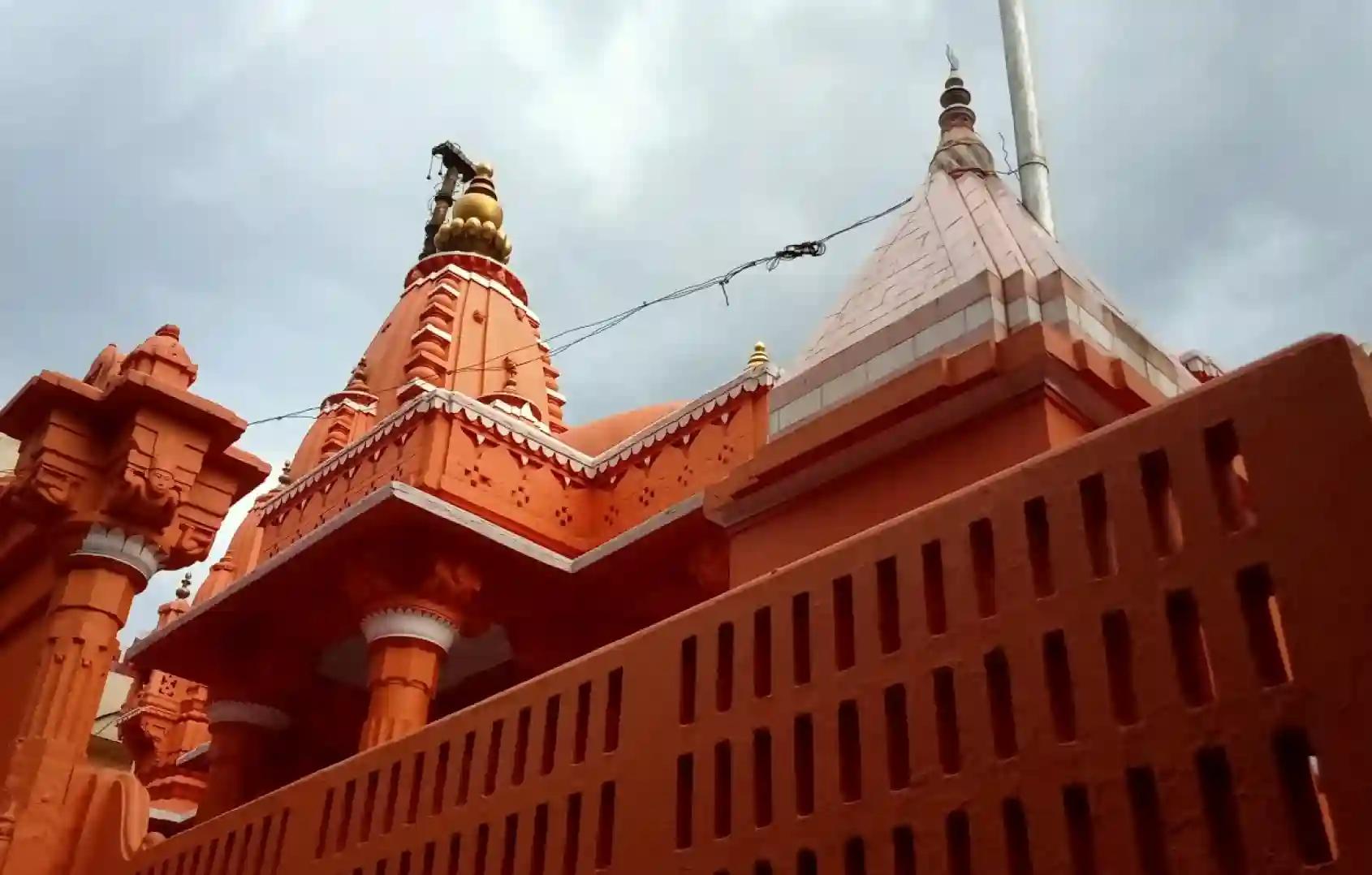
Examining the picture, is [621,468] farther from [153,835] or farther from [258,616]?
[153,835]

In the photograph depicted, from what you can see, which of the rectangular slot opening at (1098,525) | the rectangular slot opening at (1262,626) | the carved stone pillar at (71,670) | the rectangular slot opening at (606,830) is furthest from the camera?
the carved stone pillar at (71,670)

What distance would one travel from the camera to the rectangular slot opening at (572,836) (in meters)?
3.46

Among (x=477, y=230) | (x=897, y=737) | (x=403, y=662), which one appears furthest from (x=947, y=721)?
(x=477, y=230)

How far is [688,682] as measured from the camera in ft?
11.2

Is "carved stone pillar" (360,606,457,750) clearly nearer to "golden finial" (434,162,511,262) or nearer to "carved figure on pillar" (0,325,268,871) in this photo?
"carved figure on pillar" (0,325,268,871)

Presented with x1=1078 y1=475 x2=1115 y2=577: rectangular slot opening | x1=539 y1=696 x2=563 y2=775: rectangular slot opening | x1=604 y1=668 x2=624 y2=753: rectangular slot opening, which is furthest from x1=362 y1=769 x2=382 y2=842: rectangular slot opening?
x1=1078 y1=475 x2=1115 y2=577: rectangular slot opening

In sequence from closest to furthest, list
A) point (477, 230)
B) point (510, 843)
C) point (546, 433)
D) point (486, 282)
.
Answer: point (510, 843) < point (546, 433) < point (486, 282) < point (477, 230)

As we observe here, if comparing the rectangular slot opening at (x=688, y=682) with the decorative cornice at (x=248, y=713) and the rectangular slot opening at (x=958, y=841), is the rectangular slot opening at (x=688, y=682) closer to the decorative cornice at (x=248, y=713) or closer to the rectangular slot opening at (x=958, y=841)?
the rectangular slot opening at (x=958, y=841)

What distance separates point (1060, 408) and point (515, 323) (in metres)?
10.0

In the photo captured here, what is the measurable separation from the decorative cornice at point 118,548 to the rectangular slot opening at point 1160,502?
553 cm

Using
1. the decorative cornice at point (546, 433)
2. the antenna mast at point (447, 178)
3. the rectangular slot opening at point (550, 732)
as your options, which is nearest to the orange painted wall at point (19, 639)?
the decorative cornice at point (546, 433)

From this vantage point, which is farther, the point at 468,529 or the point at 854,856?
the point at 468,529

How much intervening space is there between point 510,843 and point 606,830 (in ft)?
1.56

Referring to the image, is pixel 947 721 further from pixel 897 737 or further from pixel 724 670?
pixel 724 670
